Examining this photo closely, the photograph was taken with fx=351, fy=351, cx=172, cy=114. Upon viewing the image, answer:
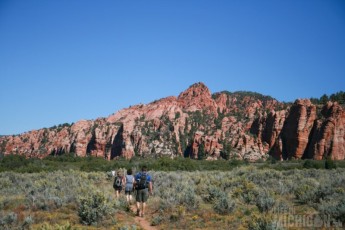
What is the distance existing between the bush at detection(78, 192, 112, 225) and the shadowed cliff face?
87.2m

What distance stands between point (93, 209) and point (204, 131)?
122796 millimetres

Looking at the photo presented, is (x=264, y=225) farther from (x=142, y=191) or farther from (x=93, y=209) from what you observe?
(x=93, y=209)

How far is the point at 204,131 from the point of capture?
13475cm

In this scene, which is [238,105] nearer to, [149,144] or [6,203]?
[149,144]

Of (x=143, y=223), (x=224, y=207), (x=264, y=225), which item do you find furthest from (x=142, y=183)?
(x=264, y=225)

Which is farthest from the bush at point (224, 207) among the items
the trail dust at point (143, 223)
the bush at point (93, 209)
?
the bush at point (93, 209)

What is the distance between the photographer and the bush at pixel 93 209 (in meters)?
12.8

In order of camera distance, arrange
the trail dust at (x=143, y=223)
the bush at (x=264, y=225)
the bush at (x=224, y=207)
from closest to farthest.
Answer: the bush at (x=264, y=225) → the trail dust at (x=143, y=223) → the bush at (x=224, y=207)

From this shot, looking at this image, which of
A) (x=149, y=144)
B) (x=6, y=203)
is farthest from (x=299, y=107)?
(x=6, y=203)

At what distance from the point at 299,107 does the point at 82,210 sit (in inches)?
3897

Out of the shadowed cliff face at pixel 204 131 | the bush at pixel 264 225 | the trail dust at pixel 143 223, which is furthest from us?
the shadowed cliff face at pixel 204 131

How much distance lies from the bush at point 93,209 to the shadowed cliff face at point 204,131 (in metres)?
87.2

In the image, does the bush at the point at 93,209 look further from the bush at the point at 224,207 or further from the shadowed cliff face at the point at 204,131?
the shadowed cliff face at the point at 204,131

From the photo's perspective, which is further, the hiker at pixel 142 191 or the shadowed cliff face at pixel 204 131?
the shadowed cliff face at pixel 204 131
